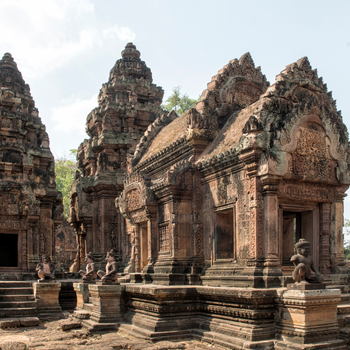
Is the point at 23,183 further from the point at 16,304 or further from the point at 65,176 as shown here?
the point at 65,176

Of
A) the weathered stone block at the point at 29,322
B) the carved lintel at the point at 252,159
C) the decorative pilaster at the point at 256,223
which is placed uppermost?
the carved lintel at the point at 252,159

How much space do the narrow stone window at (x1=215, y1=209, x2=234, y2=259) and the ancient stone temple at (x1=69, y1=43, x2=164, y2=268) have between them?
20.1ft

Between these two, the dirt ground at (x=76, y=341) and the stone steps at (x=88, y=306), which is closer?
the dirt ground at (x=76, y=341)

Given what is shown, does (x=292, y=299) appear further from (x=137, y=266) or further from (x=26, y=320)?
(x=26, y=320)

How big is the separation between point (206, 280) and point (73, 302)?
248 inches

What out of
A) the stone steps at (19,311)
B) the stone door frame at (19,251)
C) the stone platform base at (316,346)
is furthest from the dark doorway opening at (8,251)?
the stone platform base at (316,346)

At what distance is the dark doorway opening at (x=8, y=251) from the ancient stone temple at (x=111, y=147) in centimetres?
263

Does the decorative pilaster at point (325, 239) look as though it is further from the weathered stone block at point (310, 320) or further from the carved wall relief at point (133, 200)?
the carved wall relief at point (133, 200)

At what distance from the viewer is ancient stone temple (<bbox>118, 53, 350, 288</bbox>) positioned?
8.70m

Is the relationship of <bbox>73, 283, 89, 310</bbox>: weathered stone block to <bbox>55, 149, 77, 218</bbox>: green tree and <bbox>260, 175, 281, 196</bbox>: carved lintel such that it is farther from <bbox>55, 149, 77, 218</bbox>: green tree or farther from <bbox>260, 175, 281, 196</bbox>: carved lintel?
<bbox>55, 149, 77, 218</bbox>: green tree

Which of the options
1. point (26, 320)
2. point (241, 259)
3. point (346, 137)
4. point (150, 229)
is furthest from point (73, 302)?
point (346, 137)

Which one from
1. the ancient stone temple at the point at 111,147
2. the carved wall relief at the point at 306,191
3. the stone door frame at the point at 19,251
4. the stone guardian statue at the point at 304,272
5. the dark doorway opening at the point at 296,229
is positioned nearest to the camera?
the stone guardian statue at the point at 304,272

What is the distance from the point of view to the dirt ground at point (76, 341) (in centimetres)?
832

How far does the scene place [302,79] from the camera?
9500mm
